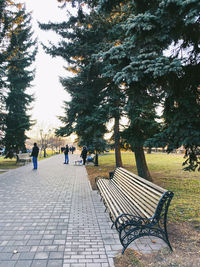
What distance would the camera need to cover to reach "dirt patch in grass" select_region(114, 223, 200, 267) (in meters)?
2.81

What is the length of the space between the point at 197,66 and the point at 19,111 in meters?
20.3

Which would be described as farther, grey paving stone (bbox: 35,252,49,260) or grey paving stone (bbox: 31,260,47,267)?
grey paving stone (bbox: 35,252,49,260)

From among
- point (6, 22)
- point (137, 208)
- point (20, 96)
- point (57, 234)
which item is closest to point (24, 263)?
point (57, 234)

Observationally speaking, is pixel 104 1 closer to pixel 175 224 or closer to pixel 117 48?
pixel 117 48

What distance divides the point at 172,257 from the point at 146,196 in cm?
106

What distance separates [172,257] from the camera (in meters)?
2.98

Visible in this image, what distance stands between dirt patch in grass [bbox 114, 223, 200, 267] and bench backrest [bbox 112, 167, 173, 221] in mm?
618

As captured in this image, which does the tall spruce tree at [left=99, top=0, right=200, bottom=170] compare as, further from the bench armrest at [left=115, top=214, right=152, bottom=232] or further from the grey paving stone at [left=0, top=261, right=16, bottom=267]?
the grey paving stone at [left=0, top=261, right=16, bottom=267]

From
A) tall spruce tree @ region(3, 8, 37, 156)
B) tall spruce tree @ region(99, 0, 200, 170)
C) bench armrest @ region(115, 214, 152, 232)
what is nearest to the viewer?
bench armrest @ region(115, 214, 152, 232)

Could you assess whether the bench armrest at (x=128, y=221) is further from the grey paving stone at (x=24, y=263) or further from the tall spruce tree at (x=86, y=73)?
the tall spruce tree at (x=86, y=73)

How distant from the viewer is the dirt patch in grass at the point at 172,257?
2811mm

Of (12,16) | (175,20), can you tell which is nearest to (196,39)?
(175,20)

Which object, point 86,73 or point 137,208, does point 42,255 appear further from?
point 86,73

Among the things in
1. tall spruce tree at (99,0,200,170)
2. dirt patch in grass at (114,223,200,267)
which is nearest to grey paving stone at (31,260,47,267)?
dirt patch in grass at (114,223,200,267)
